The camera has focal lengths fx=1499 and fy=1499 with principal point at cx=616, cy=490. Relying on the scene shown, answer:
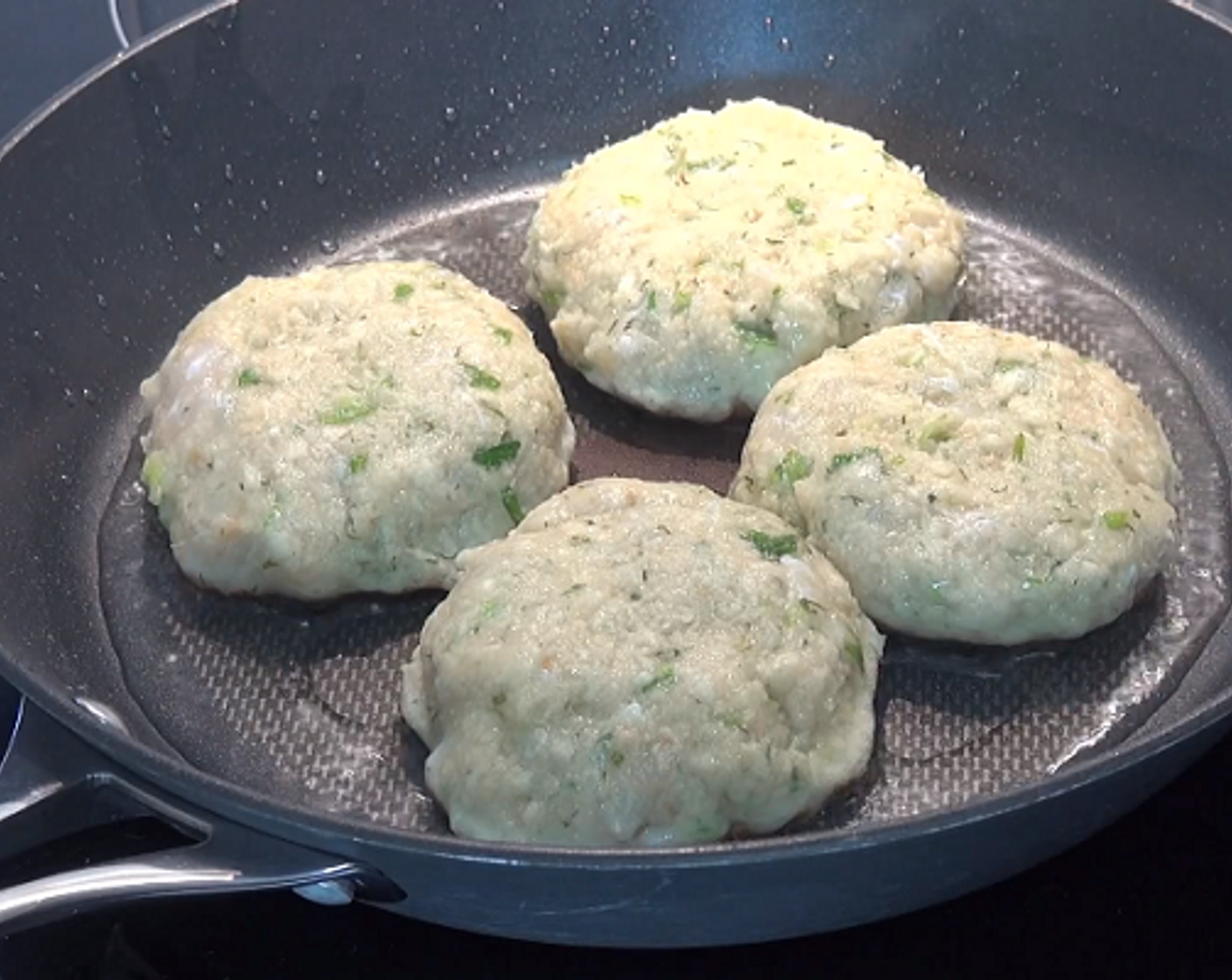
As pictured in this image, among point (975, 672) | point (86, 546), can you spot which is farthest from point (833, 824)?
point (86, 546)

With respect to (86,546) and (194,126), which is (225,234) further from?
(86,546)

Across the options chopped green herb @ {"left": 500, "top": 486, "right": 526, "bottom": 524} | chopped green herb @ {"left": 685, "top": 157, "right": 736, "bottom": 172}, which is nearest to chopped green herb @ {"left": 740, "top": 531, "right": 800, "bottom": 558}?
chopped green herb @ {"left": 500, "top": 486, "right": 526, "bottom": 524}

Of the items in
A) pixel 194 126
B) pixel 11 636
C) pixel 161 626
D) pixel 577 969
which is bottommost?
pixel 577 969

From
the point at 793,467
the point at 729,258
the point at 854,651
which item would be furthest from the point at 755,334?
the point at 854,651

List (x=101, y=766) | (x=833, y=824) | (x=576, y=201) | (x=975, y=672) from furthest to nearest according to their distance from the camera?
(x=576, y=201)
(x=975, y=672)
(x=833, y=824)
(x=101, y=766)

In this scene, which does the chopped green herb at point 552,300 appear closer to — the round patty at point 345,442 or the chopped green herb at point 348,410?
the round patty at point 345,442

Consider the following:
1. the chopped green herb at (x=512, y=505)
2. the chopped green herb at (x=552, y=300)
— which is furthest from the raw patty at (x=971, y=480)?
the chopped green herb at (x=552, y=300)
